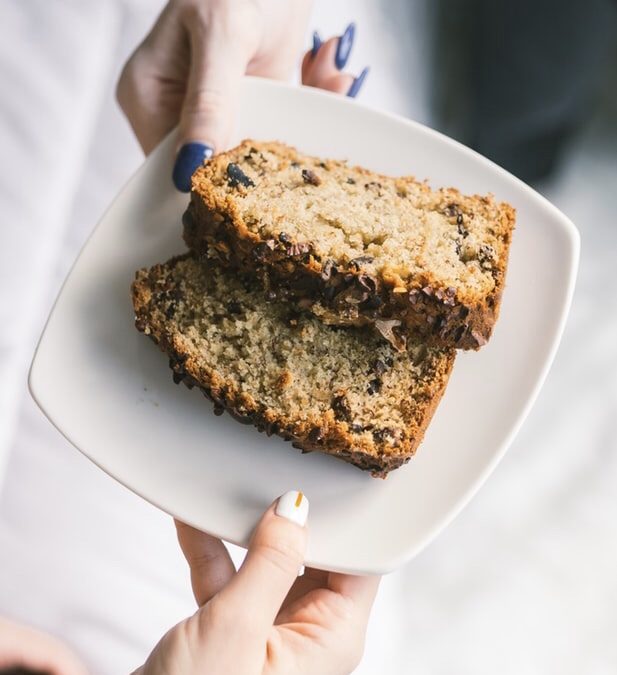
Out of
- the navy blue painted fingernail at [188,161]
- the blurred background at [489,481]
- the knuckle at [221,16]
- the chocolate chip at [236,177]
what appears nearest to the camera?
the chocolate chip at [236,177]

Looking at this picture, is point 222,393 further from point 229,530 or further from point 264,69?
point 264,69

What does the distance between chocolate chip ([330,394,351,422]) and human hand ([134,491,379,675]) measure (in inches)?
5.9

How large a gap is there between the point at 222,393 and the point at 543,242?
0.67 meters

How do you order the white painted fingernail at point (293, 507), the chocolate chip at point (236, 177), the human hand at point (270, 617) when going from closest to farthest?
the human hand at point (270, 617) → the white painted fingernail at point (293, 507) → the chocolate chip at point (236, 177)

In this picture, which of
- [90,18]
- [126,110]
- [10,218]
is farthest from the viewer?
[90,18]

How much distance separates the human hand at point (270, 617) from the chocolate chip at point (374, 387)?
0.21 m

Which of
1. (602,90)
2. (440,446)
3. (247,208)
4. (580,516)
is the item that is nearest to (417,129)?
(247,208)

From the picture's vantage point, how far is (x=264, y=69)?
190cm

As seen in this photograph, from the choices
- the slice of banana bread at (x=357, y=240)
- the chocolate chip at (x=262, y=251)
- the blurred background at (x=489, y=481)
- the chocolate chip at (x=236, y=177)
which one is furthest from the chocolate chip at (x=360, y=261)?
the blurred background at (x=489, y=481)

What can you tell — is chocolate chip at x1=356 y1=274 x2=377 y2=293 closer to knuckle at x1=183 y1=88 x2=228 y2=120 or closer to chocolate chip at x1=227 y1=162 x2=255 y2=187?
chocolate chip at x1=227 y1=162 x2=255 y2=187

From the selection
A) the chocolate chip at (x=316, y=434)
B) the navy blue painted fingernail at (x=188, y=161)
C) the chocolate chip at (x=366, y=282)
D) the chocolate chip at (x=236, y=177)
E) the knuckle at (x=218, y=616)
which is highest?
the chocolate chip at (x=366, y=282)

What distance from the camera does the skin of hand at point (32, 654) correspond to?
1.65 meters

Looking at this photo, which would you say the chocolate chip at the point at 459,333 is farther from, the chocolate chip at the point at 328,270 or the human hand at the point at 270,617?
the human hand at the point at 270,617

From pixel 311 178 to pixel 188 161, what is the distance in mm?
258
